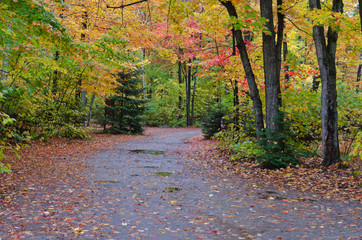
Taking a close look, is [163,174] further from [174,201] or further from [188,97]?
[188,97]

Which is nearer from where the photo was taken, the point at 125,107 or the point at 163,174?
the point at 163,174

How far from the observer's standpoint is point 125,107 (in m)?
20.0

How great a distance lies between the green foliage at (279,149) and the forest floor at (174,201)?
330 mm

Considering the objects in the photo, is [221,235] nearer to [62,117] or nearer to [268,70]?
[268,70]

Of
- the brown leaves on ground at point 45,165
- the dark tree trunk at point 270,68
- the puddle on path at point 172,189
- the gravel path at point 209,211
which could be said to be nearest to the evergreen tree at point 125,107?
the brown leaves on ground at point 45,165

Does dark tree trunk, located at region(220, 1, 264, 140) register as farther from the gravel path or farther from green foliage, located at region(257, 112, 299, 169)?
the gravel path

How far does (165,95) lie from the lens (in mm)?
34688

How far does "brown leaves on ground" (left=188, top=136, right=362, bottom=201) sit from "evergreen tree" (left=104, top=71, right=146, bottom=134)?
1103 centimetres

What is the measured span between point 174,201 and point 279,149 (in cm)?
416

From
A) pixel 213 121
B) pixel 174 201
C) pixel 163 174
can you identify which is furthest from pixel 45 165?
pixel 213 121

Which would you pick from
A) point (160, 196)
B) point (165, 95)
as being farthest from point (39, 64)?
point (165, 95)

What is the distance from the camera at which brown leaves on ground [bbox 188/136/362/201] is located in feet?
21.1

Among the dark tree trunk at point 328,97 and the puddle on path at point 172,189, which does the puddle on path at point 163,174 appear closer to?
the puddle on path at point 172,189

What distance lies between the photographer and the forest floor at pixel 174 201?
169 inches
